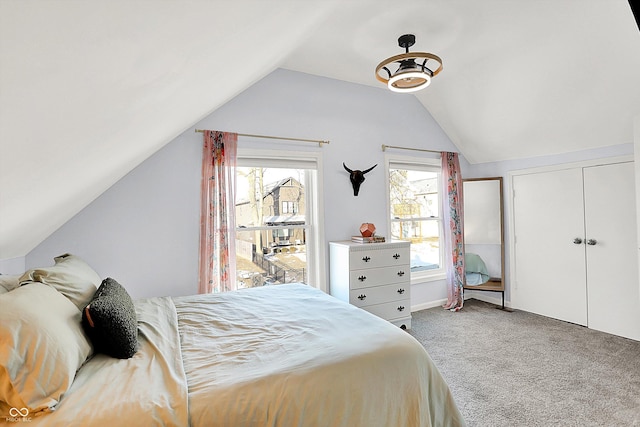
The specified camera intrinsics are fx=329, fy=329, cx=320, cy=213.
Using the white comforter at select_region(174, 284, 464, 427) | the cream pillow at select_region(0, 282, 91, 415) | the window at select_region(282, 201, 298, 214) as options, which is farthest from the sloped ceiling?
the window at select_region(282, 201, 298, 214)

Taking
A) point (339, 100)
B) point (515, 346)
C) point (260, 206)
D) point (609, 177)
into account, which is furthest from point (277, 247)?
point (609, 177)

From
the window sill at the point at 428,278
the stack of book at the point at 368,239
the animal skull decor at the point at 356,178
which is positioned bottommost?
the window sill at the point at 428,278

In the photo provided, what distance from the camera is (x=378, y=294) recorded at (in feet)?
11.3

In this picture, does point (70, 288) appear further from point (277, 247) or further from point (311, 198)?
point (311, 198)

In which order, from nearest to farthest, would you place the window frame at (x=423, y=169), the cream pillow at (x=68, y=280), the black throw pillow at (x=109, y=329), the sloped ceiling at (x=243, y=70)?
the sloped ceiling at (x=243, y=70), the black throw pillow at (x=109, y=329), the cream pillow at (x=68, y=280), the window frame at (x=423, y=169)

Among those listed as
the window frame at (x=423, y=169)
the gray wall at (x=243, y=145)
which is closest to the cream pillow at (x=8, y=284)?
the gray wall at (x=243, y=145)

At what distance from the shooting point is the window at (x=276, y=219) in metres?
3.33

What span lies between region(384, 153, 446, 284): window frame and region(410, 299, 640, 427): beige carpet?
61 cm

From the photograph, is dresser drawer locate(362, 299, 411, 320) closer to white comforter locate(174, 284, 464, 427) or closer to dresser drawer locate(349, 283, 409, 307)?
dresser drawer locate(349, 283, 409, 307)

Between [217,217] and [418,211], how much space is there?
106 inches

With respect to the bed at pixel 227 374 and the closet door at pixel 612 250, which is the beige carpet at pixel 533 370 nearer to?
the closet door at pixel 612 250

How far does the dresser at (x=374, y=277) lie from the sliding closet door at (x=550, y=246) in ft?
5.65

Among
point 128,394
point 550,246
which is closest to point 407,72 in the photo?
point 128,394

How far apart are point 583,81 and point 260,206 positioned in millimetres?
3254
